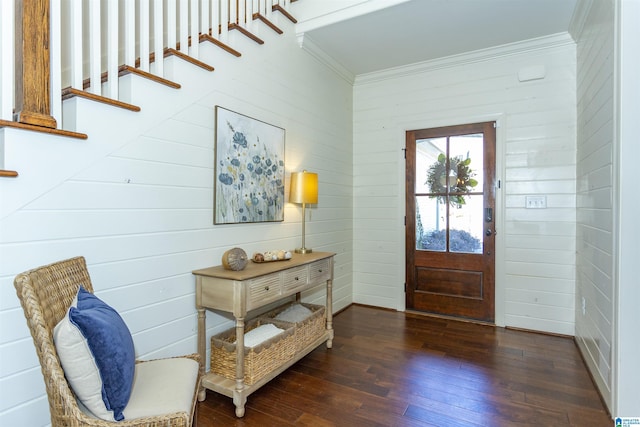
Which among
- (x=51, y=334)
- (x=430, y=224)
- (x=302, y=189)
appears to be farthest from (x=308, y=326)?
(x=430, y=224)

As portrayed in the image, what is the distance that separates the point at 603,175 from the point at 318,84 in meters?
2.45

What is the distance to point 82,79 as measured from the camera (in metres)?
1.66

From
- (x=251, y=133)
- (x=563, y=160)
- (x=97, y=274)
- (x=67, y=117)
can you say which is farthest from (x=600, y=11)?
(x=97, y=274)

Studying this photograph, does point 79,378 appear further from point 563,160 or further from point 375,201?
point 563,160

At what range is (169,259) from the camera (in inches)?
76.6

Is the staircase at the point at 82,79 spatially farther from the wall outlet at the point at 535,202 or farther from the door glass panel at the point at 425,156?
the wall outlet at the point at 535,202

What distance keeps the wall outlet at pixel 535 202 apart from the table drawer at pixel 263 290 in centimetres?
250

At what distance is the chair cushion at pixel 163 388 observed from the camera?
121 centimetres

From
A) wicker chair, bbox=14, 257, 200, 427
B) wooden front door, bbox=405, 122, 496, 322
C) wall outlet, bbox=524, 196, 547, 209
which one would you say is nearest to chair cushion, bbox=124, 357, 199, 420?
wicker chair, bbox=14, 257, 200, 427

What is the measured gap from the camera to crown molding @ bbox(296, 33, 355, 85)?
122 inches

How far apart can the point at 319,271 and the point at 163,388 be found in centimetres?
152

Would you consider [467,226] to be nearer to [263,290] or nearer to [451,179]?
[451,179]

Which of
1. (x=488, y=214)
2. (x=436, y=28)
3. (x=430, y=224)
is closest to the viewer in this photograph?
(x=436, y=28)

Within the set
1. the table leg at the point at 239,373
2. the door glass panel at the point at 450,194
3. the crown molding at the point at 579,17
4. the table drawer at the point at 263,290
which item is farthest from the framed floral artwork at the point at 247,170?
the crown molding at the point at 579,17
